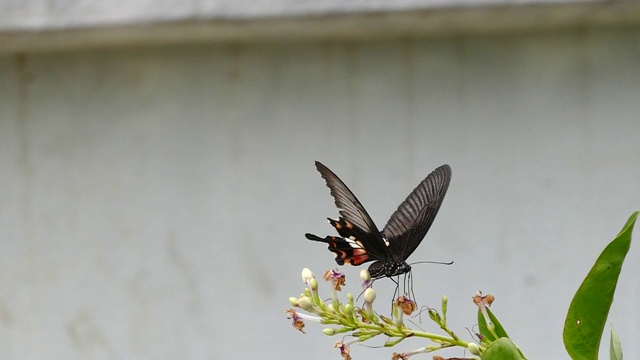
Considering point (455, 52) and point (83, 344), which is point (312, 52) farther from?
point (83, 344)

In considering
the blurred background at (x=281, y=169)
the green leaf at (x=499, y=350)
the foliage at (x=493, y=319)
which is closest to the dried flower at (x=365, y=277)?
the foliage at (x=493, y=319)

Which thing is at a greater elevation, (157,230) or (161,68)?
(161,68)

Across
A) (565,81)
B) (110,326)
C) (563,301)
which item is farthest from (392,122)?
(110,326)

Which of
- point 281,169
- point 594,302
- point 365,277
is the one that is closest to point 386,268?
point 365,277

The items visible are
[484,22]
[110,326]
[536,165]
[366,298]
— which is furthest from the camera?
[110,326]

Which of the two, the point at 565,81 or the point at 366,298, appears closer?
the point at 366,298

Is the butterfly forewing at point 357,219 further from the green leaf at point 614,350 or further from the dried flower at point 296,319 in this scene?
the green leaf at point 614,350

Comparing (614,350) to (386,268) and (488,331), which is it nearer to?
(488,331)
